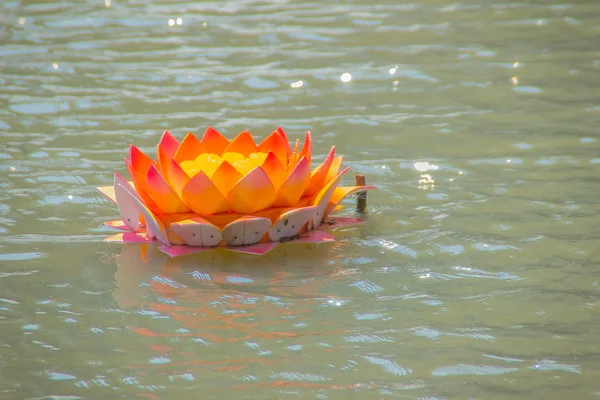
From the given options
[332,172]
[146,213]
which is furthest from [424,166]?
[146,213]

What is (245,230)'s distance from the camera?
2.70m

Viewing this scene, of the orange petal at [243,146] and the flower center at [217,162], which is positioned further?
the orange petal at [243,146]

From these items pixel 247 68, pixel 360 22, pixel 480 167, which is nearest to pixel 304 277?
pixel 480 167

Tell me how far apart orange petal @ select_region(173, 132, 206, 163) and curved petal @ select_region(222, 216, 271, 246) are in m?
0.37

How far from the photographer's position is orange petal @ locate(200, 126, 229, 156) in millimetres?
3012

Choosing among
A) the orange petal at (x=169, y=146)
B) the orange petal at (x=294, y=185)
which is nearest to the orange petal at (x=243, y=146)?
the orange petal at (x=169, y=146)

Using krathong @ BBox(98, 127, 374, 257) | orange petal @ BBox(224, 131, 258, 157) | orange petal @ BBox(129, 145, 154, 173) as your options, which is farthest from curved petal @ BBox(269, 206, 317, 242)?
orange petal @ BBox(129, 145, 154, 173)

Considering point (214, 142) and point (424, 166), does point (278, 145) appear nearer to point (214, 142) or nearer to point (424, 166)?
point (214, 142)

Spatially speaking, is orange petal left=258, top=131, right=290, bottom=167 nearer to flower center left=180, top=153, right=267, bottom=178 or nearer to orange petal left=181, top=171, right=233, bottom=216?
flower center left=180, top=153, right=267, bottom=178

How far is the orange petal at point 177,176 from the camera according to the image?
8.66ft

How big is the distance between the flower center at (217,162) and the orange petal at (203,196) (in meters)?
0.09

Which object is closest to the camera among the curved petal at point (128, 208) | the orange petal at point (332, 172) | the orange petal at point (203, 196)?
the orange petal at point (203, 196)

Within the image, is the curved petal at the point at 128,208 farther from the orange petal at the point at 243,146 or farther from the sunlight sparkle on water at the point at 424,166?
the sunlight sparkle on water at the point at 424,166

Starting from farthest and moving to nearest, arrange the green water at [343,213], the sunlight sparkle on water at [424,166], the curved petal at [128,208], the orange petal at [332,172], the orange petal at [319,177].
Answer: the sunlight sparkle on water at [424,166] < the orange petal at [332,172] < the orange petal at [319,177] < the curved petal at [128,208] < the green water at [343,213]
